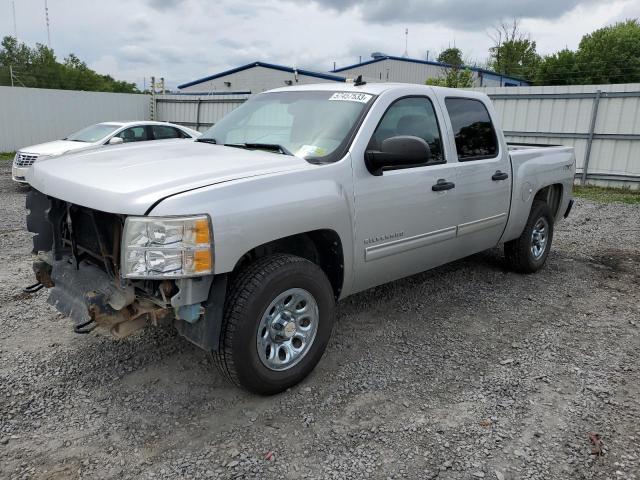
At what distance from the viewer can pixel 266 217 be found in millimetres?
2957

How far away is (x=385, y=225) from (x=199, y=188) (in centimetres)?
148

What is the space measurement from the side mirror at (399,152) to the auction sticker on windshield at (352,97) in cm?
52

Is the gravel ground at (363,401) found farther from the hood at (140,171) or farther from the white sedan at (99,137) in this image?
the white sedan at (99,137)

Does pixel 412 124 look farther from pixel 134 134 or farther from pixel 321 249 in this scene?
pixel 134 134

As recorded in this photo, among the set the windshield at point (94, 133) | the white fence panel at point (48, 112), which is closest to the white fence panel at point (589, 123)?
the windshield at point (94, 133)

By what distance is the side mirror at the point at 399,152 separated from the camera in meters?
3.43

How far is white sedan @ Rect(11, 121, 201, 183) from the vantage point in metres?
10.5

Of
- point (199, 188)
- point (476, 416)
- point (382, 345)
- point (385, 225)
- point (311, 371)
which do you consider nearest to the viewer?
point (199, 188)

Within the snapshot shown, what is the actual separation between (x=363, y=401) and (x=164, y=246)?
5.13ft

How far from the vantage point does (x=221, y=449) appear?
2.79m

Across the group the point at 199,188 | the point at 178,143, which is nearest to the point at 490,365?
the point at 199,188

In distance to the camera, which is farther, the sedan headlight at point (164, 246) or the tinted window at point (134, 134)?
the tinted window at point (134, 134)

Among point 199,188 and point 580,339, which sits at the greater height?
point 199,188

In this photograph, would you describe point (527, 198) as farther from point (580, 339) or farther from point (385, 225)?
point (385, 225)
